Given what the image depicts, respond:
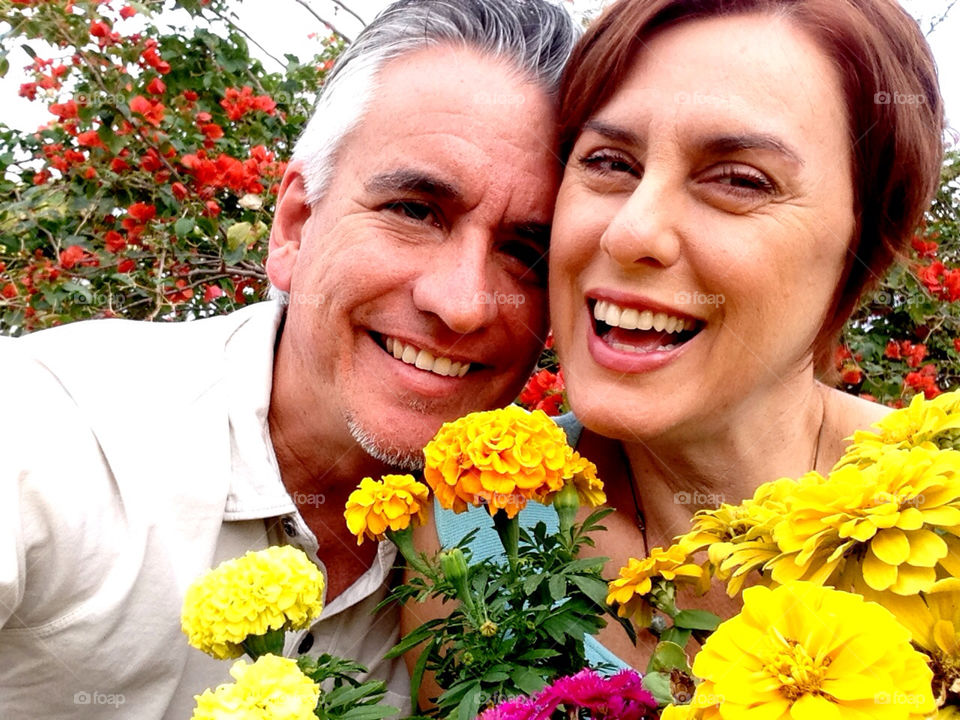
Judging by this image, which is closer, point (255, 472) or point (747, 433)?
point (255, 472)

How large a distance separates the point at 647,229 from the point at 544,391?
155 cm

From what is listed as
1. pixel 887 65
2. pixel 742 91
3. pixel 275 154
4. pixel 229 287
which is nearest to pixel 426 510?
pixel 742 91

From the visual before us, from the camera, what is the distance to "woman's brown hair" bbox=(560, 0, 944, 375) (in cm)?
159

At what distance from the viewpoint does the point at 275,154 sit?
381cm

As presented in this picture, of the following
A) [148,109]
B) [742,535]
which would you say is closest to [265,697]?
[742,535]

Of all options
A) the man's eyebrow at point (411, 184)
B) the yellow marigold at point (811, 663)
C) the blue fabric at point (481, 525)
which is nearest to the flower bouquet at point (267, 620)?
the yellow marigold at point (811, 663)

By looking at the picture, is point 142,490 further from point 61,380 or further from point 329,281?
point 329,281

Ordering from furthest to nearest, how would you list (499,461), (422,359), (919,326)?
1. (919,326)
2. (422,359)
3. (499,461)

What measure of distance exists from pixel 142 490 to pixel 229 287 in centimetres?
Answer: 195

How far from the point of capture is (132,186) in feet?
11.1

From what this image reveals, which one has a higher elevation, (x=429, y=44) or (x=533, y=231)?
(x=429, y=44)

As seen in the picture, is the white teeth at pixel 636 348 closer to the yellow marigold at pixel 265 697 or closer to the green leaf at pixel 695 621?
the green leaf at pixel 695 621

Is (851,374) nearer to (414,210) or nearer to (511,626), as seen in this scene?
(414,210)

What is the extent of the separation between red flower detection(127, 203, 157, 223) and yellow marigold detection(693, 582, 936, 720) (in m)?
2.96
